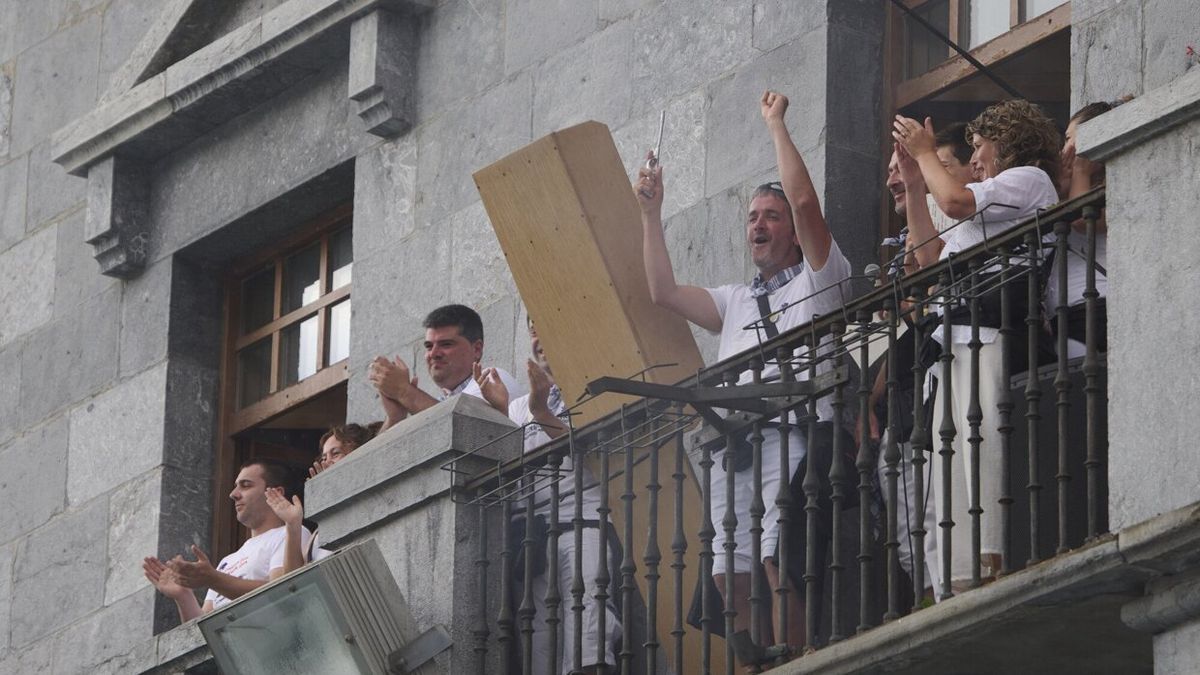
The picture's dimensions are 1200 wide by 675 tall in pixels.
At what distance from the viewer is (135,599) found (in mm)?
12773

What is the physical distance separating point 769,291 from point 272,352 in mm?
A: 4515

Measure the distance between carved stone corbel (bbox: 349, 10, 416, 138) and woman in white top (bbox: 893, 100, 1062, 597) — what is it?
4.07 metres

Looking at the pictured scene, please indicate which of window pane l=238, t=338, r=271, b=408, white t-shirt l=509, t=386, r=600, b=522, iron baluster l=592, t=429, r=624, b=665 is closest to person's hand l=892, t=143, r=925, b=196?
iron baluster l=592, t=429, r=624, b=665

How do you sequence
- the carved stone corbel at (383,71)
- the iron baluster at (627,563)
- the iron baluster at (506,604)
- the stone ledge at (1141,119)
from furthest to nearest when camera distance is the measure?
the carved stone corbel at (383,71) → the iron baluster at (506,604) → the iron baluster at (627,563) → the stone ledge at (1141,119)

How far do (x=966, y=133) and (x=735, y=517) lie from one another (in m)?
1.37

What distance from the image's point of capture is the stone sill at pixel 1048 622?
6.92 m

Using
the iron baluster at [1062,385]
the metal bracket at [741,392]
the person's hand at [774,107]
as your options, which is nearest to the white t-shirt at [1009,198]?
the iron baluster at [1062,385]

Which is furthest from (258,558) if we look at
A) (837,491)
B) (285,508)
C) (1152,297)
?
(1152,297)

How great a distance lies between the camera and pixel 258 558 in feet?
36.4

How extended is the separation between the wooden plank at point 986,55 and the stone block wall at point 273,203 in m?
0.15

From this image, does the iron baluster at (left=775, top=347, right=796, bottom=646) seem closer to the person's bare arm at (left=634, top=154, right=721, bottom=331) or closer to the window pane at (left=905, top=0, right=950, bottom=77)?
the person's bare arm at (left=634, top=154, right=721, bottom=331)

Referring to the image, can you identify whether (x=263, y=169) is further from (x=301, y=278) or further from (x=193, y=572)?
(x=193, y=572)

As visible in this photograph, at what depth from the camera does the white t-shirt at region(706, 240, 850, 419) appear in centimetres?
889

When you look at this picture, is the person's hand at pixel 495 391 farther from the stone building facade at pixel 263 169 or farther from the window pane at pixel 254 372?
the window pane at pixel 254 372
